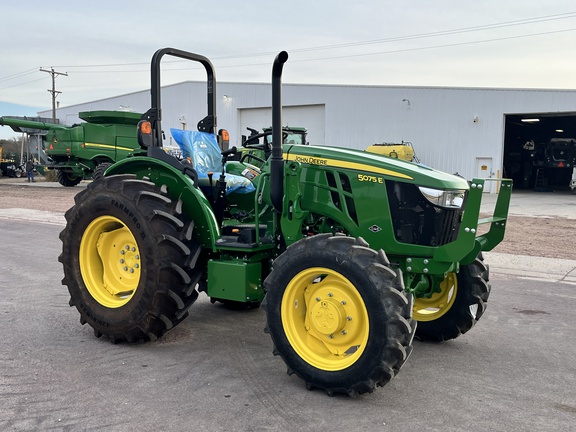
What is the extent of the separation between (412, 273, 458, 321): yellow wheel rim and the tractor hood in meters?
1.00

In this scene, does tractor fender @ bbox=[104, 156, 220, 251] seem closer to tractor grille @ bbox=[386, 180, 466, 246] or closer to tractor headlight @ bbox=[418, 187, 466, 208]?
tractor grille @ bbox=[386, 180, 466, 246]

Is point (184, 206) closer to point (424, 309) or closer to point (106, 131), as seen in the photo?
point (424, 309)

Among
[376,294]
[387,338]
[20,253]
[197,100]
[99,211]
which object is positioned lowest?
[20,253]

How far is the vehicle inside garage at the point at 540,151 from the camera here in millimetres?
29019

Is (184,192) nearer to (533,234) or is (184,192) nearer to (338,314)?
(338,314)

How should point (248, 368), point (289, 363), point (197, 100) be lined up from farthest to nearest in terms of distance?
point (197, 100) → point (248, 368) → point (289, 363)

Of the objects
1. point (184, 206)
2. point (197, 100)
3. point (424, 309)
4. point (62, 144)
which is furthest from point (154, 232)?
point (197, 100)

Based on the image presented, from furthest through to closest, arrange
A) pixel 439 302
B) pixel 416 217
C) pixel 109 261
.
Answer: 1. pixel 109 261
2. pixel 439 302
3. pixel 416 217

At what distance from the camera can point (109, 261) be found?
4859 mm

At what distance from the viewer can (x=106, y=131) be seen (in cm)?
2302

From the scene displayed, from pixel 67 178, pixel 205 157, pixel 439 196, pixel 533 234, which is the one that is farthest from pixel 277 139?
pixel 67 178

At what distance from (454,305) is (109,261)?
9.96 feet

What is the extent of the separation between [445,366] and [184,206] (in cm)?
248

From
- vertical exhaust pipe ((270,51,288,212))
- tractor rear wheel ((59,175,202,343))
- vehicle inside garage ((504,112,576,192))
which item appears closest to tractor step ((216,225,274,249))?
tractor rear wheel ((59,175,202,343))
